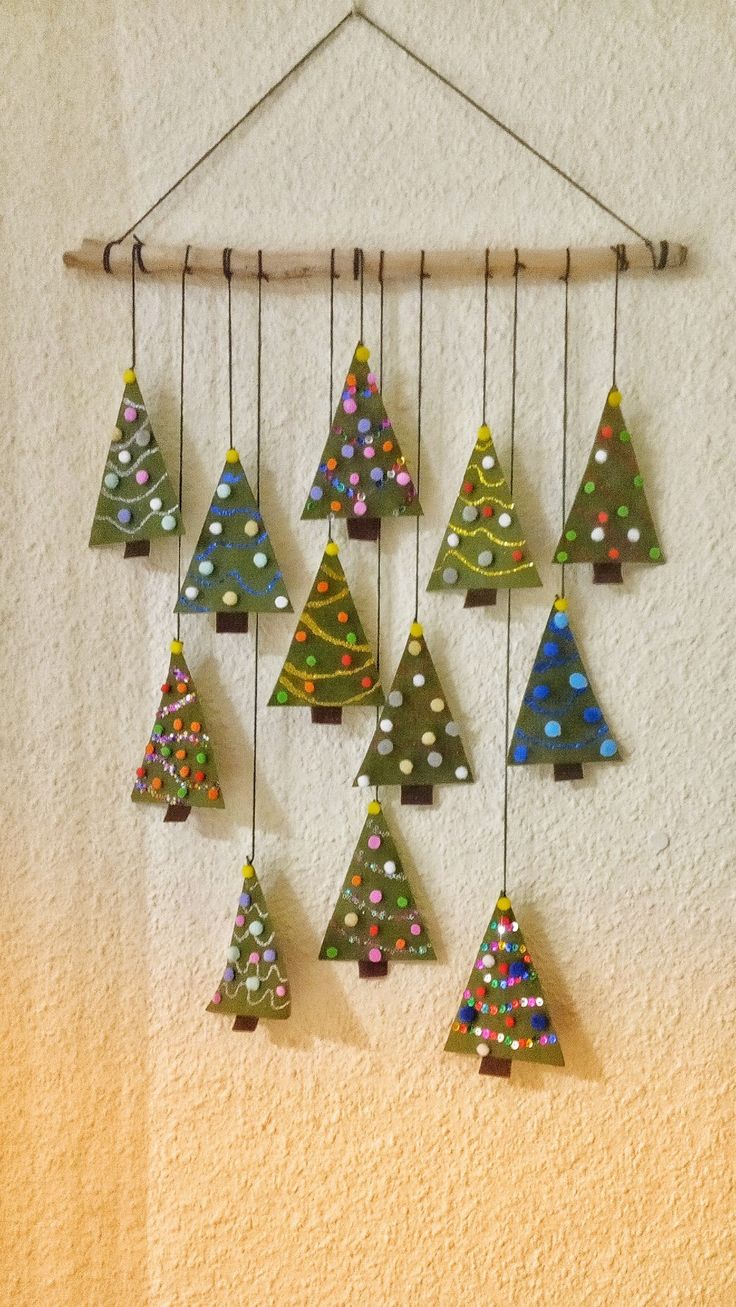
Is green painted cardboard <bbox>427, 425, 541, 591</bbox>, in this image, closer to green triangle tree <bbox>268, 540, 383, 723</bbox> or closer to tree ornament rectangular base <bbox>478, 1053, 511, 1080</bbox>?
green triangle tree <bbox>268, 540, 383, 723</bbox>

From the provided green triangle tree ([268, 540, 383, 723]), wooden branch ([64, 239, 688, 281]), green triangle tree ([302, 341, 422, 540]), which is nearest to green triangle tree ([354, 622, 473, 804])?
green triangle tree ([268, 540, 383, 723])

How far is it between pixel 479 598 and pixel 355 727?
0.20 meters

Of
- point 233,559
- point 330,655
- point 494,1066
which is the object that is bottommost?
point 494,1066

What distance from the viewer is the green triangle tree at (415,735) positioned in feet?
3.28

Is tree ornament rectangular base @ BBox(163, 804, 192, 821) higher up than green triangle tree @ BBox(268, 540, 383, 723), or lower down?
lower down

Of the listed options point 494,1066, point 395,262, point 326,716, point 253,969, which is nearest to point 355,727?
point 326,716

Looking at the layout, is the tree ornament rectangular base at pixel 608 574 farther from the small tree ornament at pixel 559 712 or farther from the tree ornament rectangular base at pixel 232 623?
the tree ornament rectangular base at pixel 232 623

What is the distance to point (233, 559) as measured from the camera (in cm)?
101

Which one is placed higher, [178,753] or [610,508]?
[610,508]

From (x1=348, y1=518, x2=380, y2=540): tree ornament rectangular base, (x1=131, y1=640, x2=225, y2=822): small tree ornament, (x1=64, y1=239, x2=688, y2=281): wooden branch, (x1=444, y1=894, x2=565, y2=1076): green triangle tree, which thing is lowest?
(x1=444, y1=894, x2=565, y2=1076): green triangle tree

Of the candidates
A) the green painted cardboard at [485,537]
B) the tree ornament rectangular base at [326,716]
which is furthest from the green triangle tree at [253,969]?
the green painted cardboard at [485,537]

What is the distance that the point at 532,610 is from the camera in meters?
1.02

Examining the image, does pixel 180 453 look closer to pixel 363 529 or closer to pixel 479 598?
pixel 363 529

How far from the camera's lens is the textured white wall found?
39.4 inches
